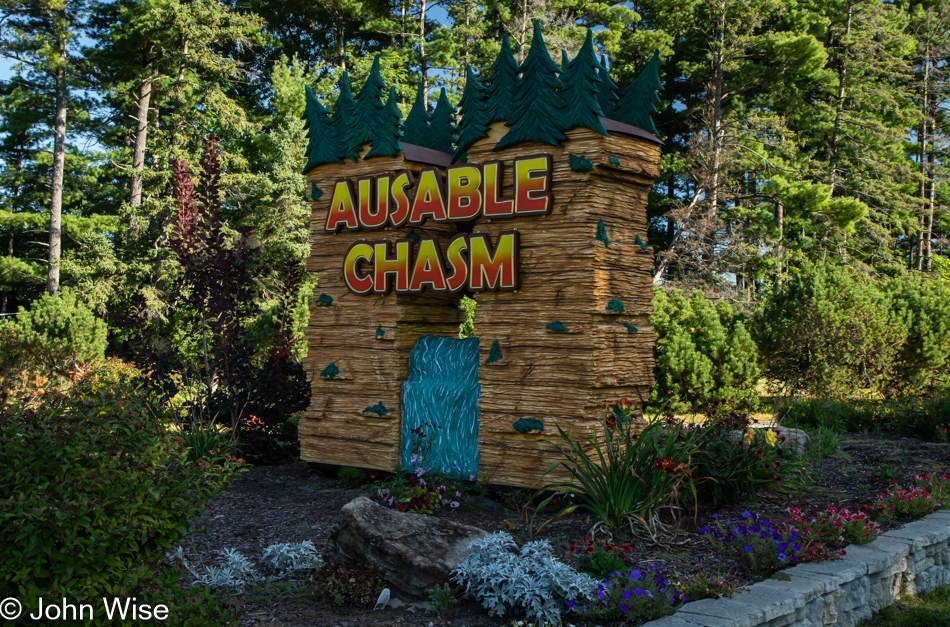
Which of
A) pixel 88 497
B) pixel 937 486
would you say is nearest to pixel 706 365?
pixel 937 486

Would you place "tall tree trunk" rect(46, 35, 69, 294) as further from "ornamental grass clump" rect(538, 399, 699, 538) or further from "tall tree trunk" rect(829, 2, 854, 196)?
"tall tree trunk" rect(829, 2, 854, 196)

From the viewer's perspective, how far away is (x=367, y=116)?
7.12 m

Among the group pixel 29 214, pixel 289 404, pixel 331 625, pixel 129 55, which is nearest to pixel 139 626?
pixel 331 625

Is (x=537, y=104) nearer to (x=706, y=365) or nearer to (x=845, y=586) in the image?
(x=845, y=586)

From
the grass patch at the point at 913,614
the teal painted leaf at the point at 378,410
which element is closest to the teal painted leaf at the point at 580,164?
the teal painted leaf at the point at 378,410

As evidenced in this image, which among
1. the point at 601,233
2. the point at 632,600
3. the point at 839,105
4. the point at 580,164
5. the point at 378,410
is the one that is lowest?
the point at 632,600

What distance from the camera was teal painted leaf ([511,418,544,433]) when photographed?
229 inches

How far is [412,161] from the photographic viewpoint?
274 inches

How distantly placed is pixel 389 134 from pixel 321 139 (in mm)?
925

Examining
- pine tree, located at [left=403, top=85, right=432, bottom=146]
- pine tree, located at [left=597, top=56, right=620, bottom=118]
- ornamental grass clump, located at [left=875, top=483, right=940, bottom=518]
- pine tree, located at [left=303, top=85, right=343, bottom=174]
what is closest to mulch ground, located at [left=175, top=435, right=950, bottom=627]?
ornamental grass clump, located at [left=875, top=483, right=940, bottom=518]

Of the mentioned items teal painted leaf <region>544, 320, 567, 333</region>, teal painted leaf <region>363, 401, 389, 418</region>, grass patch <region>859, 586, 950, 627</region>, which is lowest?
grass patch <region>859, 586, 950, 627</region>

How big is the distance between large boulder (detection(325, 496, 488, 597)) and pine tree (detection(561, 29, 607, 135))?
10.8 feet

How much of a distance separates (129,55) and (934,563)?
77.2 feet

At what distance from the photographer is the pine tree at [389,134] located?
22.8 feet
